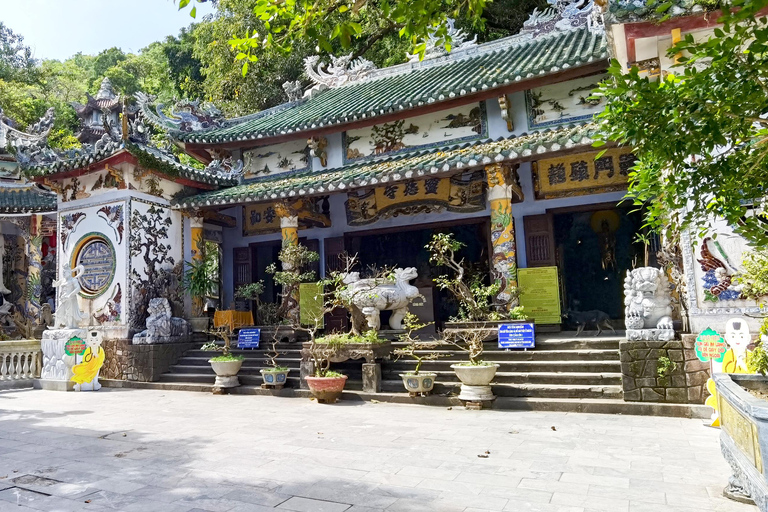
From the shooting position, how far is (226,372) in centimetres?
859

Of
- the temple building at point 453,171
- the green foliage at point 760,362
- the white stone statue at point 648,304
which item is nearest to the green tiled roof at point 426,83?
the temple building at point 453,171

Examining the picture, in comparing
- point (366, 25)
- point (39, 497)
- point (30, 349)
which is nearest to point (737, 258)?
point (39, 497)

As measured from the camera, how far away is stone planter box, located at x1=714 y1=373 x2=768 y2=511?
2396 millimetres

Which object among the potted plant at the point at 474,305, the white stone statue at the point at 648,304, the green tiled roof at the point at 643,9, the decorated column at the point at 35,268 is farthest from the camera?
the decorated column at the point at 35,268

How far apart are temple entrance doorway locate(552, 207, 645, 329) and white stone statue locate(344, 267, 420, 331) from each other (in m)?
3.46

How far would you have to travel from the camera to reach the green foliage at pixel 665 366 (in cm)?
599

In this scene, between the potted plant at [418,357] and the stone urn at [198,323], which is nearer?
the potted plant at [418,357]

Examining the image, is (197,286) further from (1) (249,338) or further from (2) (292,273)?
(2) (292,273)

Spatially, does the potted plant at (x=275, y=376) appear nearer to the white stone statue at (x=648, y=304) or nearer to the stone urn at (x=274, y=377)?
the stone urn at (x=274, y=377)

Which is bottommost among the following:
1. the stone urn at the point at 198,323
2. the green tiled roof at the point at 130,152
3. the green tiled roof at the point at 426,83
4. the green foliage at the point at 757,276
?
the stone urn at the point at 198,323

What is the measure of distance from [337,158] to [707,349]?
829 cm

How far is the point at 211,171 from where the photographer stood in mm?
11852

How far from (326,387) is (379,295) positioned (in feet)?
6.52

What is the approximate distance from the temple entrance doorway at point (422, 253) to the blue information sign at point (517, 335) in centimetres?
350
